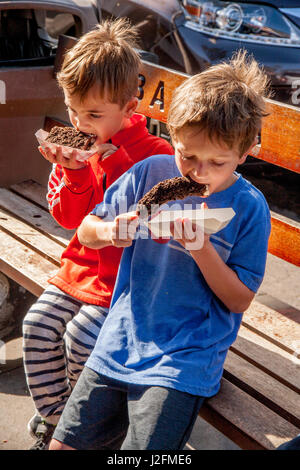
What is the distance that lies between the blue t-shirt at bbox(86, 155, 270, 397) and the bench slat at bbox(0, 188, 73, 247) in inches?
43.9

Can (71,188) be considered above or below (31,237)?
above

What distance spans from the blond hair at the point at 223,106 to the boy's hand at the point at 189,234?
0.82 feet

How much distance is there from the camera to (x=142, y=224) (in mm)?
1734

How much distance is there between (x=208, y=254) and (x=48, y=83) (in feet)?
6.92

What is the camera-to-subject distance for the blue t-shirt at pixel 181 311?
70.7 inches

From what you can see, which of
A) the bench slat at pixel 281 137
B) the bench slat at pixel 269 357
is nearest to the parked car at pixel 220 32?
the bench slat at pixel 281 137

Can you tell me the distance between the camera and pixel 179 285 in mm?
1847

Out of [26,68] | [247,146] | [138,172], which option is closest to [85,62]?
[138,172]

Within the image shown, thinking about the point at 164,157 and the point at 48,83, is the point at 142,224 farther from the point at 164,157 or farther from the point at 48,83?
the point at 48,83

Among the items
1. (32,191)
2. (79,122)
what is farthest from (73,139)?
(32,191)

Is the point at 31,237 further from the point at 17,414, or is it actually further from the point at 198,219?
the point at 198,219

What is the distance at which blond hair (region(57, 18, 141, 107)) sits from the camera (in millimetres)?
2037

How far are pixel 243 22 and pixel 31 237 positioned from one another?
3.18 meters

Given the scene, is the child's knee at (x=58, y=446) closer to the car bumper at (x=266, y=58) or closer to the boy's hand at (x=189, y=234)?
the boy's hand at (x=189, y=234)
